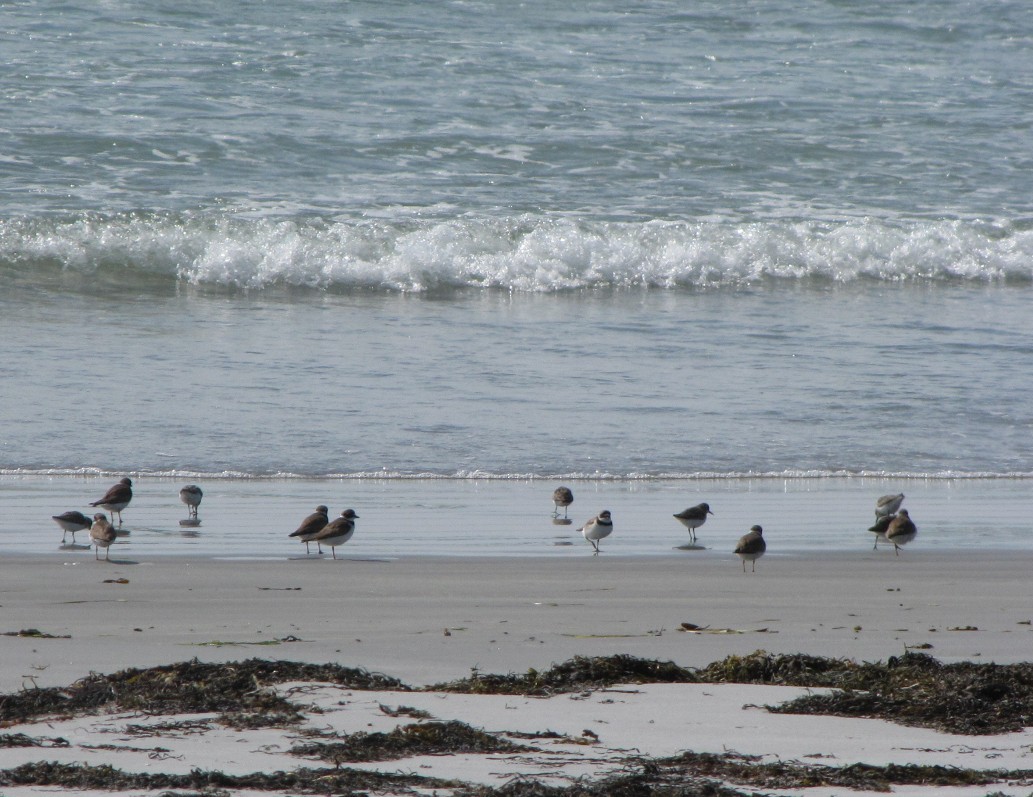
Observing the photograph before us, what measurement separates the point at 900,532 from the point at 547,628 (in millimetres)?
2658

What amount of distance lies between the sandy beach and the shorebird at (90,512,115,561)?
→ 0.42 ft

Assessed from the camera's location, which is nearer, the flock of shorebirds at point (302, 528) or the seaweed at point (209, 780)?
the seaweed at point (209, 780)

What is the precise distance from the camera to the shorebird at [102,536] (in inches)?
264

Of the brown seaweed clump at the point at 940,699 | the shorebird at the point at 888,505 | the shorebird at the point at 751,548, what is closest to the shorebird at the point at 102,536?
the shorebird at the point at 751,548

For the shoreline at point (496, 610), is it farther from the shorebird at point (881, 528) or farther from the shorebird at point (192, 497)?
the shorebird at point (192, 497)

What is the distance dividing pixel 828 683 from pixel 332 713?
164 cm

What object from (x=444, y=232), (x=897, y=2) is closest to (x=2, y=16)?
(x=444, y=232)

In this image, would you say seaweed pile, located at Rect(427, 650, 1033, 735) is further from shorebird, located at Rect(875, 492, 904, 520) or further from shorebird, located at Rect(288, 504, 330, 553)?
shorebird, located at Rect(875, 492, 904, 520)

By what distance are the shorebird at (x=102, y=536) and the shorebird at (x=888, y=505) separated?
4.30 metres

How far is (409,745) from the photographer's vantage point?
3666 mm

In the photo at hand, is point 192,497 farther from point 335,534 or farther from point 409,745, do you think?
point 409,745

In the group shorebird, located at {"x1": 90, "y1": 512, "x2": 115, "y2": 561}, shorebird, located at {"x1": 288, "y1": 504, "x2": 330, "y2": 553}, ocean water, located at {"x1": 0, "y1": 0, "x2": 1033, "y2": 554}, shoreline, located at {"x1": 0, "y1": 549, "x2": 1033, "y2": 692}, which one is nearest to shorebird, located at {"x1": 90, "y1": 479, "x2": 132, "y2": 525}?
ocean water, located at {"x1": 0, "y1": 0, "x2": 1033, "y2": 554}

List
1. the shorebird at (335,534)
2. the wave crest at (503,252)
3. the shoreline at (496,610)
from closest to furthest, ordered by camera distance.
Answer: the shoreline at (496,610) < the shorebird at (335,534) < the wave crest at (503,252)

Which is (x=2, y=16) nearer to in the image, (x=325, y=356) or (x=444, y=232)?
(x=444, y=232)
